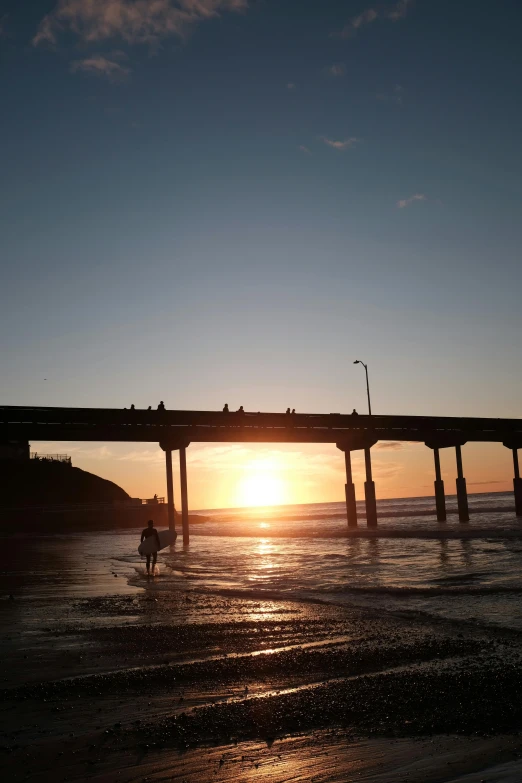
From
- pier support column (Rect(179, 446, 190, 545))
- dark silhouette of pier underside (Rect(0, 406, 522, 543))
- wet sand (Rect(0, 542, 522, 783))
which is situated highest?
dark silhouette of pier underside (Rect(0, 406, 522, 543))

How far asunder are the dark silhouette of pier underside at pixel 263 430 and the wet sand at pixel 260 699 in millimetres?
32718

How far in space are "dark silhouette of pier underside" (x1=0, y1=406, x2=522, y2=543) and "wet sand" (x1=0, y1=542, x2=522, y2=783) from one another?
32718 mm

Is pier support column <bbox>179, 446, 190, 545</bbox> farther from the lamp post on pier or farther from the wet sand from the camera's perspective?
the wet sand

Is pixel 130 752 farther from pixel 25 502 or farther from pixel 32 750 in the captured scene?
pixel 25 502

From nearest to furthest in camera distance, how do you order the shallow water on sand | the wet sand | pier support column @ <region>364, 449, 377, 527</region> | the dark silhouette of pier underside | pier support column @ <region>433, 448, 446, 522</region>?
the wet sand
the shallow water on sand
the dark silhouette of pier underside
pier support column @ <region>364, 449, 377, 527</region>
pier support column @ <region>433, 448, 446, 522</region>

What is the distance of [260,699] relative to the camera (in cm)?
752

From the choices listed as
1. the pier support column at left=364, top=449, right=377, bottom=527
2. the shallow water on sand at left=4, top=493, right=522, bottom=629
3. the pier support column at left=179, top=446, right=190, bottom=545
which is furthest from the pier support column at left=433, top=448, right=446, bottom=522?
the shallow water on sand at left=4, top=493, right=522, bottom=629

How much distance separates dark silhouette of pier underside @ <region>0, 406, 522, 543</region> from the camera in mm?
45531

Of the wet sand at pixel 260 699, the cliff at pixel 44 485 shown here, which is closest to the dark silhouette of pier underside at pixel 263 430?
the wet sand at pixel 260 699

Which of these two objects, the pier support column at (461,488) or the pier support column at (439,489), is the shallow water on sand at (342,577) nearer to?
the pier support column at (461,488)

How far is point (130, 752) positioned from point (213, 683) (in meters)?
2.55

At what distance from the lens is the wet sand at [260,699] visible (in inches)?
220

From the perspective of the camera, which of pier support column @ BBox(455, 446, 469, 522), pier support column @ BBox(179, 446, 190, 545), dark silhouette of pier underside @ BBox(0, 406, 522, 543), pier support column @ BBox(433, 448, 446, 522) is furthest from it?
pier support column @ BBox(433, 448, 446, 522)

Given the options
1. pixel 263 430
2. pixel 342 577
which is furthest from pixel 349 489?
pixel 342 577
